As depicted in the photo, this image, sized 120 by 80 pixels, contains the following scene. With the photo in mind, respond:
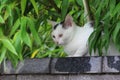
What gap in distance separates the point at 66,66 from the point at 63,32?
1.36 ft

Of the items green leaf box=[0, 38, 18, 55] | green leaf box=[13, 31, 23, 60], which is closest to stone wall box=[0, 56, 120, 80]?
green leaf box=[13, 31, 23, 60]

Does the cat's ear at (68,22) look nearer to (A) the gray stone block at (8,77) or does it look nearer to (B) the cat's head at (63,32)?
(B) the cat's head at (63,32)

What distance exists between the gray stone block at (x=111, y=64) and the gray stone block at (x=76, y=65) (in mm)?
30

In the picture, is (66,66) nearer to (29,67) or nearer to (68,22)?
(29,67)

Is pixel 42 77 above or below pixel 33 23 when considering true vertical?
below

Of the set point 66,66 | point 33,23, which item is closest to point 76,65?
point 66,66

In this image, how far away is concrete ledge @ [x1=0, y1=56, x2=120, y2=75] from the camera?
1.94 m

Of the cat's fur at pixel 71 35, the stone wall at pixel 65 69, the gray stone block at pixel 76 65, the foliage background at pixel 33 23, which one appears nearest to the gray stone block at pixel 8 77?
the stone wall at pixel 65 69

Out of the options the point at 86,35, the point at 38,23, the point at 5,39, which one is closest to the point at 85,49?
the point at 86,35

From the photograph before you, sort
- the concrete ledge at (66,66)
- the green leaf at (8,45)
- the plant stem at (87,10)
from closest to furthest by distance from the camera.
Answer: the green leaf at (8,45), the concrete ledge at (66,66), the plant stem at (87,10)

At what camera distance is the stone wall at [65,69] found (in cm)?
195

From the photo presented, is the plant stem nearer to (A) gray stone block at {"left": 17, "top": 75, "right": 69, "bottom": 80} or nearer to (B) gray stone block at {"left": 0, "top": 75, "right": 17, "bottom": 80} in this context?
(A) gray stone block at {"left": 17, "top": 75, "right": 69, "bottom": 80}

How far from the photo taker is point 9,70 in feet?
7.01

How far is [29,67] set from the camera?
210 centimetres
